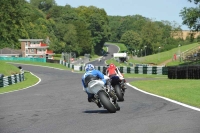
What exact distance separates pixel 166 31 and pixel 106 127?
153184 millimetres

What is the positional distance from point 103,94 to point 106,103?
30cm

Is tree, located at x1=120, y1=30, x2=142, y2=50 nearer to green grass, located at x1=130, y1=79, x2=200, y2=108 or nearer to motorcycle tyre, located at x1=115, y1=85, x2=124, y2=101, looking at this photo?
green grass, located at x1=130, y1=79, x2=200, y2=108

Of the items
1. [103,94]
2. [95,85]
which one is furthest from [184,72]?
[103,94]

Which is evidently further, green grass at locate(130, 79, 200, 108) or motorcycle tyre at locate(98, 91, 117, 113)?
green grass at locate(130, 79, 200, 108)

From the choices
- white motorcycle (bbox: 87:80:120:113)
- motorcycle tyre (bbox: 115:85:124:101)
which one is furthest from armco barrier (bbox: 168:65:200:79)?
white motorcycle (bbox: 87:80:120:113)

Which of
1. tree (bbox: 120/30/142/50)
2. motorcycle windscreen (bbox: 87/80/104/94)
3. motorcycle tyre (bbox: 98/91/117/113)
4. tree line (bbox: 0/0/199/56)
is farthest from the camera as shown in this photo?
tree (bbox: 120/30/142/50)

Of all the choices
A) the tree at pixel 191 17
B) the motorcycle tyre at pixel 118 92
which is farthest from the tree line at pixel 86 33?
the motorcycle tyre at pixel 118 92

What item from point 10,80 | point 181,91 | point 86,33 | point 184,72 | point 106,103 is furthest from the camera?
point 86,33

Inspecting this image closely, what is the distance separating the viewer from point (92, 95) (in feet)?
40.9

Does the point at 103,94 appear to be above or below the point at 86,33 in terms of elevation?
below

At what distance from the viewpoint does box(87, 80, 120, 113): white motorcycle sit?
11.5 m

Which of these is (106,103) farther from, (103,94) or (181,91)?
(181,91)

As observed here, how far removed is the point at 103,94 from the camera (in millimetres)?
11711

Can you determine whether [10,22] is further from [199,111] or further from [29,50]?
[29,50]
